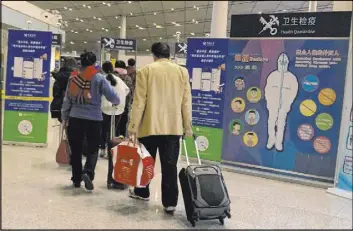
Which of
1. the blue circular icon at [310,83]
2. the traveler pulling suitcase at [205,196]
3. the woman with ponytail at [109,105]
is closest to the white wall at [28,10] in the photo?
the woman with ponytail at [109,105]

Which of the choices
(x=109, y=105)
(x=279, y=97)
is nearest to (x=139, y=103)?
(x=109, y=105)

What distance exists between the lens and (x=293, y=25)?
5.03 meters

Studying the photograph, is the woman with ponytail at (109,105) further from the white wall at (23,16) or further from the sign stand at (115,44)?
the white wall at (23,16)

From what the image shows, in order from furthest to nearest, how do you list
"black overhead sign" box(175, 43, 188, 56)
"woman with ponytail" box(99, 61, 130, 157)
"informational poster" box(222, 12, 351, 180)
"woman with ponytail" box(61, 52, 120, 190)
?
"black overhead sign" box(175, 43, 188, 56)
"woman with ponytail" box(99, 61, 130, 157)
"informational poster" box(222, 12, 351, 180)
"woman with ponytail" box(61, 52, 120, 190)

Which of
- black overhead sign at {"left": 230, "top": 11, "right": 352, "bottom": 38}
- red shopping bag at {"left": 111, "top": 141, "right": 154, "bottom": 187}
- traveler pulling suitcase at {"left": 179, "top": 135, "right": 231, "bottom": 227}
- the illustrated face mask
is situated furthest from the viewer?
the illustrated face mask

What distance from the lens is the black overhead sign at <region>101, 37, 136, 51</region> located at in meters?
12.0

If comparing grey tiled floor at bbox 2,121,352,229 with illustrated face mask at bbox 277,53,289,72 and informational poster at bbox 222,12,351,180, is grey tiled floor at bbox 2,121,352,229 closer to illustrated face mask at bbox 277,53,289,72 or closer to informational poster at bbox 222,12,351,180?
informational poster at bbox 222,12,351,180

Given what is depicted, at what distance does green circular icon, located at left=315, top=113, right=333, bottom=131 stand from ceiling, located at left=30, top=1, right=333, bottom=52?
1006cm

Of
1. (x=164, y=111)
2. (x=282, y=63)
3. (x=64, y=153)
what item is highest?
(x=282, y=63)

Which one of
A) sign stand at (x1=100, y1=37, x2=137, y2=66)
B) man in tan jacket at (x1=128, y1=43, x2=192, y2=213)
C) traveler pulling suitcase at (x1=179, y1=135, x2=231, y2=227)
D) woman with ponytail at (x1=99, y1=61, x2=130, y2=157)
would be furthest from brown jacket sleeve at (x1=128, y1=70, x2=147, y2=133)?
sign stand at (x1=100, y1=37, x2=137, y2=66)

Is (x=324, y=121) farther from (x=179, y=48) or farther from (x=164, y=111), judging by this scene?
(x=179, y=48)

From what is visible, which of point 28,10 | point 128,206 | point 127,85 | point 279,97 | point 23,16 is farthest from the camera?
point 28,10

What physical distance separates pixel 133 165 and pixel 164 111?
0.52m

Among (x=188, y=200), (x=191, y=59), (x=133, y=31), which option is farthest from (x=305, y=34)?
(x=133, y=31)
